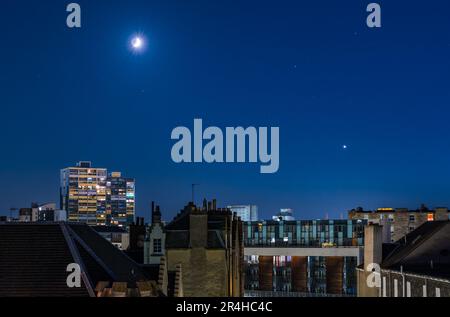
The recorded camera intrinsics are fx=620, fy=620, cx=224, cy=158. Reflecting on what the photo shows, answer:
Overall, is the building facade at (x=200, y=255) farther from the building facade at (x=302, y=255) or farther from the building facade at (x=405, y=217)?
the building facade at (x=405, y=217)

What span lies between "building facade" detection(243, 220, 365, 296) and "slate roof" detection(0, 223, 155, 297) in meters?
109

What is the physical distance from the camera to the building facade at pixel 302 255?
139m

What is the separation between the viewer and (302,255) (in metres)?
146

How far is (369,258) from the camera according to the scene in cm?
5850

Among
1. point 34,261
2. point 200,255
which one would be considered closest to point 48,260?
point 34,261

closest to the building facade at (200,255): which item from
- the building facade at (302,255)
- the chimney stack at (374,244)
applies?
the chimney stack at (374,244)

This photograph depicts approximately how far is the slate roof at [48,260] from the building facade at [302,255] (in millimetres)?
109186

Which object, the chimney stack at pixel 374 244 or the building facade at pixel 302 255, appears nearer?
the chimney stack at pixel 374 244

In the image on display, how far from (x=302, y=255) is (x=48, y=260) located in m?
123

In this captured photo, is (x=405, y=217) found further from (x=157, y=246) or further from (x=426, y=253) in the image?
(x=157, y=246)

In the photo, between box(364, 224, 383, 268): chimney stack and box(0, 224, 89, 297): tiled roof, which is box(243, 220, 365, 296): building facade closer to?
box(364, 224, 383, 268): chimney stack

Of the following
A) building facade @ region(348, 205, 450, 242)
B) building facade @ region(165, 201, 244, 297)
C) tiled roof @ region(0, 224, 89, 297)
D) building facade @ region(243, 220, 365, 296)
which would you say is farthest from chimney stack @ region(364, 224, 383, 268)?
building facade @ region(348, 205, 450, 242)
